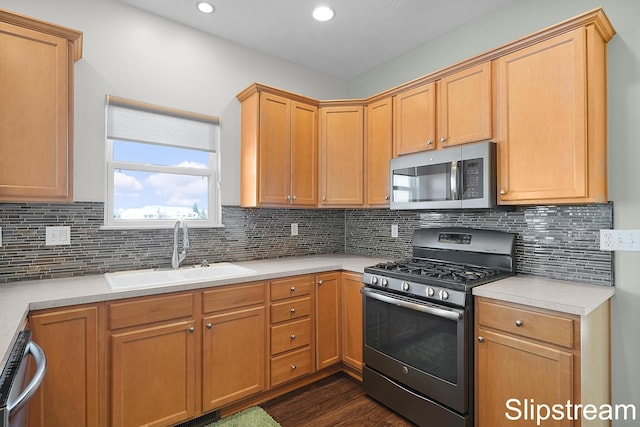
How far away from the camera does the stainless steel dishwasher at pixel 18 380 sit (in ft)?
2.73

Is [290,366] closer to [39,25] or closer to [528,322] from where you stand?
[528,322]

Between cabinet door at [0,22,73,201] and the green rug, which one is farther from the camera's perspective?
the green rug

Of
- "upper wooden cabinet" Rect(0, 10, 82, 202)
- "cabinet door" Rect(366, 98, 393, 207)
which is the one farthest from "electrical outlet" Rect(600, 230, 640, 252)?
"upper wooden cabinet" Rect(0, 10, 82, 202)

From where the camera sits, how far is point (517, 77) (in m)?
2.04

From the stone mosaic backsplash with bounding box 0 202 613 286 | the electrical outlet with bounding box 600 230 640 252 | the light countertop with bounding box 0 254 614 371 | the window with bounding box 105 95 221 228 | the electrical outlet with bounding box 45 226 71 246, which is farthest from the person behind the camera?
the window with bounding box 105 95 221 228

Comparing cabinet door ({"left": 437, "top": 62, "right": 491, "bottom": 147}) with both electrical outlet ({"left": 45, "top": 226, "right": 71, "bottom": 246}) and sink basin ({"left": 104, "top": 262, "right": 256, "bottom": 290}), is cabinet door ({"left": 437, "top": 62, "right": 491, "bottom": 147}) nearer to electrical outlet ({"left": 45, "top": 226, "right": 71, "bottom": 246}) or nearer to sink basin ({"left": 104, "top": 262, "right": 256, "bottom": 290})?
sink basin ({"left": 104, "top": 262, "right": 256, "bottom": 290})

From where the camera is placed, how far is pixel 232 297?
216cm

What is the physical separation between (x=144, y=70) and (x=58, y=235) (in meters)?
1.30

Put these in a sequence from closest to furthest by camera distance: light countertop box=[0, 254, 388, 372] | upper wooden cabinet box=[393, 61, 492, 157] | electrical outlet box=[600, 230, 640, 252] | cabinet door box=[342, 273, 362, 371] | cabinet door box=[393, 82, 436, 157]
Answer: light countertop box=[0, 254, 388, 372], electrical outlet box=[600, 230, 640, 252], upper wooden cabinet box=[393, 61, 492, 157], cabinet door box=[393, 82, 436, 157], cabinet door box=[342, 273, 362, 371]

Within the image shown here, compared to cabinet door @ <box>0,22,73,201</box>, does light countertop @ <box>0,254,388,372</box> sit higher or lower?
lower

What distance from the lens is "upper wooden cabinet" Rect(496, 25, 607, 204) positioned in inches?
70.2

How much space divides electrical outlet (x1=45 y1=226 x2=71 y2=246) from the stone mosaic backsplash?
0.08 ft

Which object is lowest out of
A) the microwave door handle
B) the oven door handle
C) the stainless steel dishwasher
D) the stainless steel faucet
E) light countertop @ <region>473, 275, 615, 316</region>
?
the oven door handle

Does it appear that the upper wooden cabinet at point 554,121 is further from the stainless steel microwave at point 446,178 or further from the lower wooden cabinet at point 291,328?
the lower wooden cabinet at point 291,328
